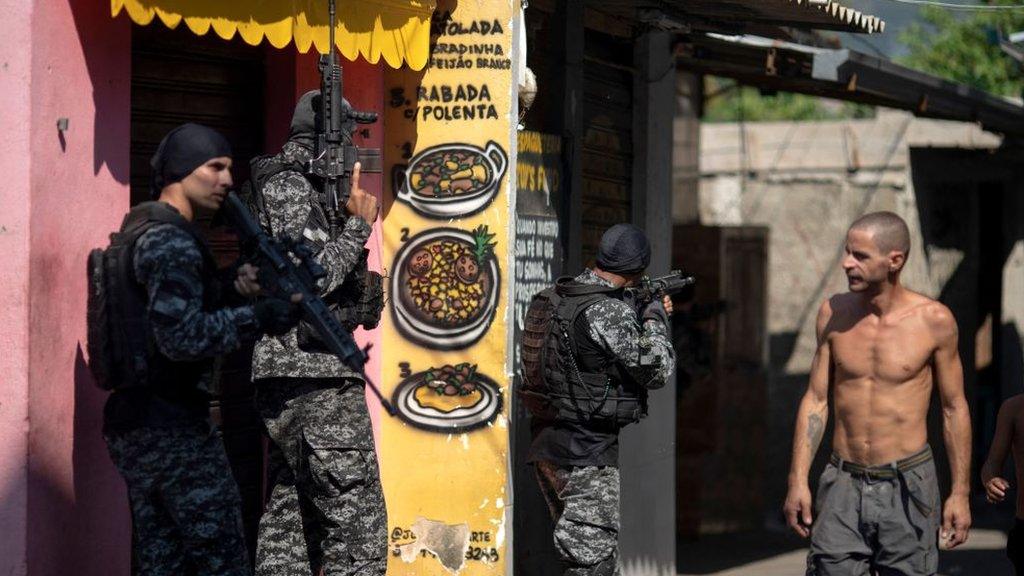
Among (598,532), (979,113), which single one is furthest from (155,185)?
(979,113)

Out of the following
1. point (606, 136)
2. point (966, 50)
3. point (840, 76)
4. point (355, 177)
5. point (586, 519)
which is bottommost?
point (586, 519)

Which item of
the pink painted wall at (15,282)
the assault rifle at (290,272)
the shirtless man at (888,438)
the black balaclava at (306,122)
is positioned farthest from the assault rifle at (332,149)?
the shirtless man at (888,438)

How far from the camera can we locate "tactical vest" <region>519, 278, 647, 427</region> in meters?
6.10

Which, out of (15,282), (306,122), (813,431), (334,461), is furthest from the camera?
(813,431)

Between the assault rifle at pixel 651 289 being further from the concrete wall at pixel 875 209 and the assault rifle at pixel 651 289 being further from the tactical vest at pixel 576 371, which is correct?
the concrete wall at pixel 875 209

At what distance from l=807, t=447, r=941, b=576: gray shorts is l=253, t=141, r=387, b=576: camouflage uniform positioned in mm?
1709

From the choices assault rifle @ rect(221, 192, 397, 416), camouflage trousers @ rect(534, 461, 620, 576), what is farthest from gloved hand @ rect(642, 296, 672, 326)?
assault rifle @ rect(221, 192, 397, 416)

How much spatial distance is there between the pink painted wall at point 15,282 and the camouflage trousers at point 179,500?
39 cm

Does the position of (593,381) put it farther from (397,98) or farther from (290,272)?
(290,272)

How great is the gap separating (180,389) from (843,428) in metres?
2.58

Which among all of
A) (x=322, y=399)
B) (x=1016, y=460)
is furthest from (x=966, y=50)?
(x=322, y=399)

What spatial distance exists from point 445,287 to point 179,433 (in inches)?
80.2

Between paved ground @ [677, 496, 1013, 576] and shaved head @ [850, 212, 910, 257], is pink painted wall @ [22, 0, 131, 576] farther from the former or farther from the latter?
paved ground @ [677, 496, 1013, 576]

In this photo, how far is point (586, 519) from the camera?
6.13 metres
